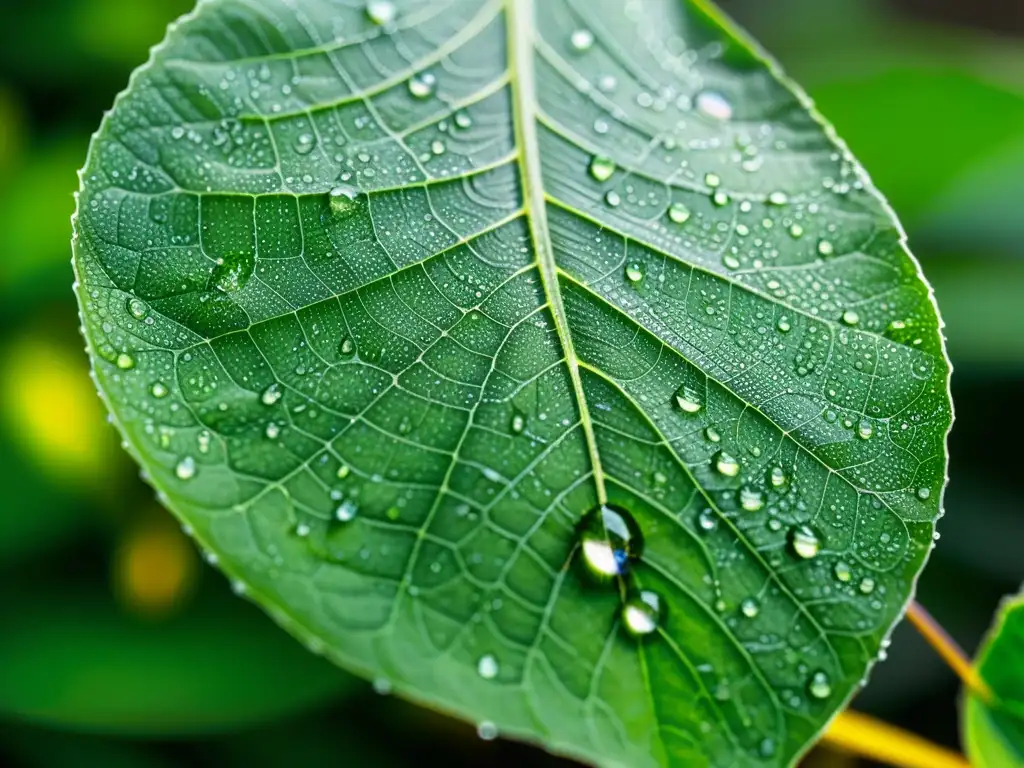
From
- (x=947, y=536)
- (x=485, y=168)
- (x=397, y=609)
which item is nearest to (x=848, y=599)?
Answer: (x=397, y=609)

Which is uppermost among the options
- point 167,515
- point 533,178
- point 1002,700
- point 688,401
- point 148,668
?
point 533,178

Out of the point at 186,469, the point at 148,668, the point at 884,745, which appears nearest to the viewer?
the point at 186,469

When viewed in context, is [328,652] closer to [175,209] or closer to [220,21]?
[175,209]

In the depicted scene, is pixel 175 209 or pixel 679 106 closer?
pixel 175 209

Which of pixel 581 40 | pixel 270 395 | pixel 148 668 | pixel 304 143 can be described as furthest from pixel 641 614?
pixel 148 668

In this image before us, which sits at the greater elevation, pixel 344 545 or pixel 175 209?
pixel 175 209

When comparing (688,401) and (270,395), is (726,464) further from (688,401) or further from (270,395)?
(270,395)
